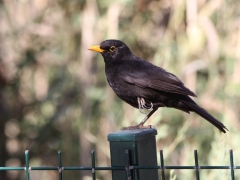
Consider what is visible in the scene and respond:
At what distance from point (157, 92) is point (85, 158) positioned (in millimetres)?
3504

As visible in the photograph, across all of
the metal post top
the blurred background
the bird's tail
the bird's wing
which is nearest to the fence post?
the metal post top

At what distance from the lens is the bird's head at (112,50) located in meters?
4.93

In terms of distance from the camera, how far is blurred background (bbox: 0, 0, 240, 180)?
6836 millimetres

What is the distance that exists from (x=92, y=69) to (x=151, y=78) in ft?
12.4

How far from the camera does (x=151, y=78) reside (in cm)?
452

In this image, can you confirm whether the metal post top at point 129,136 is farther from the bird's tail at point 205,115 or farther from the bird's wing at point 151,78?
the bird's wing at point 151,78

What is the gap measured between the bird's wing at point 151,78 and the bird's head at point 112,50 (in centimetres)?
25

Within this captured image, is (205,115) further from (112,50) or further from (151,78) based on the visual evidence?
(112,50)

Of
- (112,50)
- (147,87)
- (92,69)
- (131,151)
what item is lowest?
(131,151)

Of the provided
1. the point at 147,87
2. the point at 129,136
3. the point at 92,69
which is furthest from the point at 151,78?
the point at 92,69

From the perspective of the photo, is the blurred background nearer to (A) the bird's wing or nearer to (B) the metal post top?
(A) the bird's wing

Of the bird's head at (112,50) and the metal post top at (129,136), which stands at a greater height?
the bird's head at (112,50)

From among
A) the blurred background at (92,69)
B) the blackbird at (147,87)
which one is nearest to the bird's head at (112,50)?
the blackbird at (147,87)

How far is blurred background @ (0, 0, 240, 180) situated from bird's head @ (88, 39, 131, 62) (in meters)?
1.28
